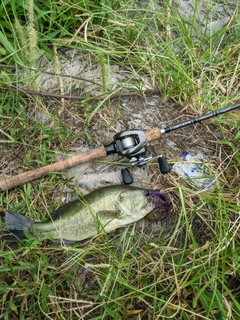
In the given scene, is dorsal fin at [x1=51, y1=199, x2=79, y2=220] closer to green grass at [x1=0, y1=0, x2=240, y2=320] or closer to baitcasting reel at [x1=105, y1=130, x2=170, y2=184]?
green grass at [x1=0, y1=0, x2=240, y2=320]

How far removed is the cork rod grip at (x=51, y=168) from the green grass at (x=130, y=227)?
0.12m

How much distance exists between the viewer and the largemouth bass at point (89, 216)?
2.87 meters

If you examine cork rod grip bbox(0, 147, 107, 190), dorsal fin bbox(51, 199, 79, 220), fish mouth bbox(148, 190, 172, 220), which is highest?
cork rod grip bbox(0, 147, 107, 190)

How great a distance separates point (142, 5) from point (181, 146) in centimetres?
151

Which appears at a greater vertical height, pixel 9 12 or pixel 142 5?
pixel 9 12

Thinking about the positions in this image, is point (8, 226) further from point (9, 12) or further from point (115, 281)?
point (9, 12)

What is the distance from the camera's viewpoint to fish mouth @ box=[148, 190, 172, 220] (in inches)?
117

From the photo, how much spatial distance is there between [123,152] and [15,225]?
1046 mm

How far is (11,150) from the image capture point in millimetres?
3221

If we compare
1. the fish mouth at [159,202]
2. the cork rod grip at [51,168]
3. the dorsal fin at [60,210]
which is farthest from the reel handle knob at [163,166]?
the dorsal fin at [60,210]

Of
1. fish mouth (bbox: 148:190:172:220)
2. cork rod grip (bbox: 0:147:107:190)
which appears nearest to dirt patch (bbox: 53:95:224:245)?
fish mouth (bbox: 148:190:172:220)

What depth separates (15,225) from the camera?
289 cm

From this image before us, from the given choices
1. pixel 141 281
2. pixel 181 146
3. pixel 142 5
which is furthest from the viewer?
pixel 142 5

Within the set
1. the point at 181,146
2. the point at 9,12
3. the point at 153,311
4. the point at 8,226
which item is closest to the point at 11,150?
the point at 8,226
